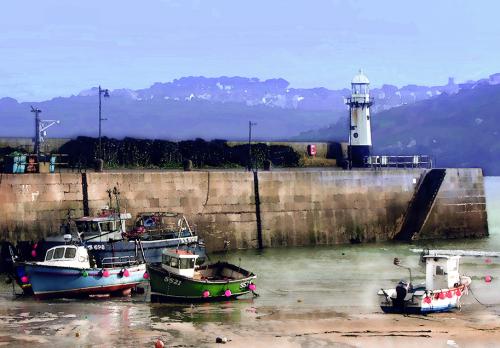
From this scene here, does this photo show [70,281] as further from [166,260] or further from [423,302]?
[423,302]

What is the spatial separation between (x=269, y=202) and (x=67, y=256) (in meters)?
16.9

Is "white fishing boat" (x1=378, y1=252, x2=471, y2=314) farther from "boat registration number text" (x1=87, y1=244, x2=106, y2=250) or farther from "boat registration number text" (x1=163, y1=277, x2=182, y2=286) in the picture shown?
"boat registration number text" (x1=87, y1=244, x2=106, y2=250)

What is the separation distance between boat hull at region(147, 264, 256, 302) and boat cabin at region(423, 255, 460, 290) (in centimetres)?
601

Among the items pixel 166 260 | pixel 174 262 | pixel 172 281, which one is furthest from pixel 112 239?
pixel 172 281

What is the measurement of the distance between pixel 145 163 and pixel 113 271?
18.9 meters

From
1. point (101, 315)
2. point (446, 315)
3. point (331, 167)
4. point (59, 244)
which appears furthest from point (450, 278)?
point (331, 167)

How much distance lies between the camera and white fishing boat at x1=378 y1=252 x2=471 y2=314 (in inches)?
1199

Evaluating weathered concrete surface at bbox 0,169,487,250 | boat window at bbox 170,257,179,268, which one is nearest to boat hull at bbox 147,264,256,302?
boat window at bbox 170,257,179,268

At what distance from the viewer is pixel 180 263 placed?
3253cm

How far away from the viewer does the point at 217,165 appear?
178 ft

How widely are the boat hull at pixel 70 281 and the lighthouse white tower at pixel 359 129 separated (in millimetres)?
26683

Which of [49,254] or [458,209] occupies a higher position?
[458,209]

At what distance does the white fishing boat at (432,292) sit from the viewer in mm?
30453

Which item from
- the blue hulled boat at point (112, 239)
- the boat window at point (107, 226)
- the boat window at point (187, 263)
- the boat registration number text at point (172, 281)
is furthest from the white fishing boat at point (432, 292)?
the boat window at point (107, 226)
